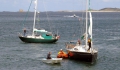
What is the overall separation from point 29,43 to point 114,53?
63.3ft

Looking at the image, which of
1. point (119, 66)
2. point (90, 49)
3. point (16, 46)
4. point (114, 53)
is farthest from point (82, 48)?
point (16, 46)

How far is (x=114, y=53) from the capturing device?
5441 centimetres

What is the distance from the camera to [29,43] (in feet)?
220

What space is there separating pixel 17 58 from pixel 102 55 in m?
13.1

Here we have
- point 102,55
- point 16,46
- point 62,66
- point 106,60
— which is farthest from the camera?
point 16,46

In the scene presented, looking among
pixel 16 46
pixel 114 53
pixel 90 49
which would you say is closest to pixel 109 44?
pixel 114 53

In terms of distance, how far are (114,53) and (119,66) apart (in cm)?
998

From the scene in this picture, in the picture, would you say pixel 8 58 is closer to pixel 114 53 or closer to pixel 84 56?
pixel 84 56

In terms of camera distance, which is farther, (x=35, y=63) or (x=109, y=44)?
(x=109, y=44)

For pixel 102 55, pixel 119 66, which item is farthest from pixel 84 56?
pixel 102 55

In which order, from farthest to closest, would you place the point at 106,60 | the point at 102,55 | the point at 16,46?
the point at 16,46
the point at 102,55
the point at 106,60

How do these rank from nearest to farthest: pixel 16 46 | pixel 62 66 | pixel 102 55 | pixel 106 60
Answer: pixel 62 66
pixel 106 60
pixel 102 55
pixel 16 46

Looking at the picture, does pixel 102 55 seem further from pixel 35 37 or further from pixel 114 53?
pixel 35 37

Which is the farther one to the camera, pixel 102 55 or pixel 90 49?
pixel 102 55
